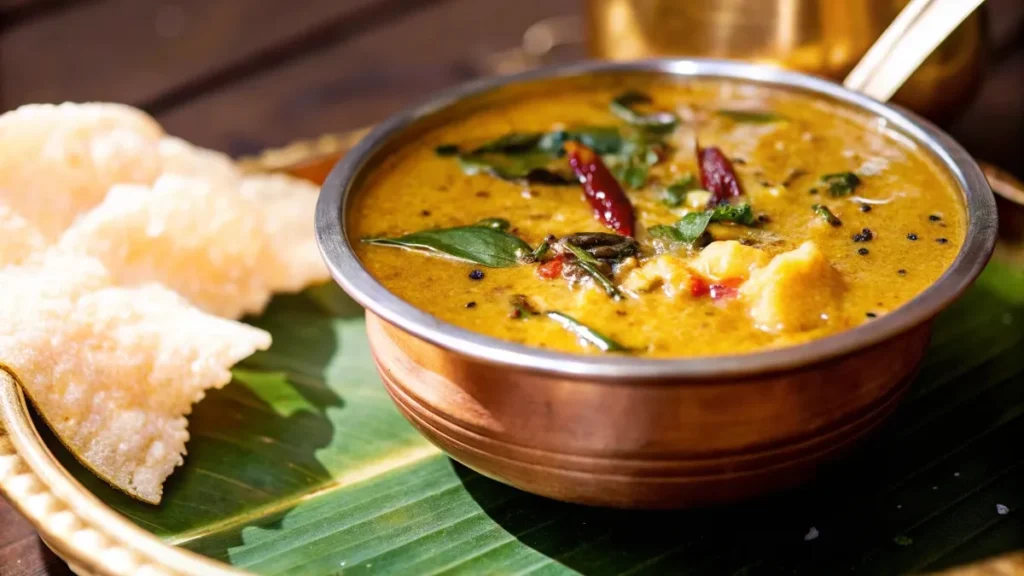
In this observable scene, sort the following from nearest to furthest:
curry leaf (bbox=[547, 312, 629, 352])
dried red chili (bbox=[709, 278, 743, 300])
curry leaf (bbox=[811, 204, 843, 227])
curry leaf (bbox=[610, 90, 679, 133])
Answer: curry leaf (bbox=[547, 312, 629, 352]) < dried red chili (bbox=[709, 278, 743, 300]) < curry leaf (bbox=[811, 204, 843, 227]) < curry leaf (bbox=[610, 90, 679, 133])

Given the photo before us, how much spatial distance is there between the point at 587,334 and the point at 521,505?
52cm

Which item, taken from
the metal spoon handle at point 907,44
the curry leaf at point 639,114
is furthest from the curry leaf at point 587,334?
the metal spoon handle at point 907,44

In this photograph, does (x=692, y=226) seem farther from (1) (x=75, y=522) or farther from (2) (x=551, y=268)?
(1) (x=75, y=522)

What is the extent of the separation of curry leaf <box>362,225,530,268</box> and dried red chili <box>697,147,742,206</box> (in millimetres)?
555

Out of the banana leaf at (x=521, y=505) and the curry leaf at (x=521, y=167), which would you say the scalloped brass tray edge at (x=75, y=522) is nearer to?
the banana leaf at (x=521, y=505)

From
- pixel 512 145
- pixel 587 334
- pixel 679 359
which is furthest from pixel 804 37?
pixel 679 359

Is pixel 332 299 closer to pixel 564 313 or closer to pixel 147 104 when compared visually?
pixel 564 313

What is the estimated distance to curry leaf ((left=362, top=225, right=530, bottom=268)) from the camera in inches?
92.0

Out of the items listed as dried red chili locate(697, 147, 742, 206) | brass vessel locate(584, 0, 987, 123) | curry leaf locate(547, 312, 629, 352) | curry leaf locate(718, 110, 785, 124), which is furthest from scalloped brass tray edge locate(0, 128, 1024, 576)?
brass vessel locate(584, 0, 987, 123)

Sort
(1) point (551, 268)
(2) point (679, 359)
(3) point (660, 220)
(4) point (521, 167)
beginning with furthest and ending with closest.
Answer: (4) point (521, 167) → (3) point (660, 220) → (1) point (551, 268) → (2) point (679, 359)

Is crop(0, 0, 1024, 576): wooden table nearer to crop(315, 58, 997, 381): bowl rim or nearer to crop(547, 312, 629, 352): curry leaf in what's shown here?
crop(315, 58, 997, 381): bowl rim

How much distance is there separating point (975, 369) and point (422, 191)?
1.63m

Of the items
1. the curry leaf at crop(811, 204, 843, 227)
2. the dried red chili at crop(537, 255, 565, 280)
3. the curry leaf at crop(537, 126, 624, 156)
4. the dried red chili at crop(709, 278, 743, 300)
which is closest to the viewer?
the dried red chili at crop(709, 278, 743, 300)

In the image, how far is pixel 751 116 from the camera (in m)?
3.02
